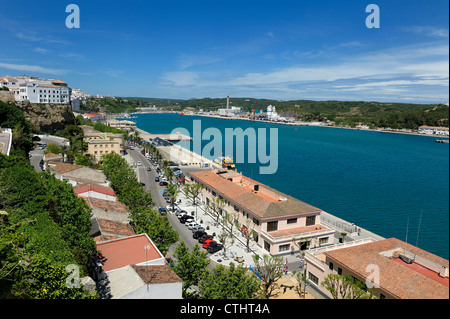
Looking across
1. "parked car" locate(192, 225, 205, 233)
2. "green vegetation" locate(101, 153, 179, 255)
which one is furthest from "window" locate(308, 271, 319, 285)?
"parked car" locate(192, 225, 205, 233)

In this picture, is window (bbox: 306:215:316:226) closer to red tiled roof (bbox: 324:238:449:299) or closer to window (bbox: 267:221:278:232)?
window (bbox: 267:221:278:232)

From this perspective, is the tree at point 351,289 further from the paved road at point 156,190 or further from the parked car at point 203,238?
the paved road at point 156,190

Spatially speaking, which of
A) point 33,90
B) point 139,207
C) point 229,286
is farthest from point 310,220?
point 33,90

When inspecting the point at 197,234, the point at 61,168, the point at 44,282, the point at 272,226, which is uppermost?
the point at 61,168

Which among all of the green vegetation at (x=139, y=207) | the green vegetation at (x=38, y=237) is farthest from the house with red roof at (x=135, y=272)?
the green vegetation at (x=38, y=237)

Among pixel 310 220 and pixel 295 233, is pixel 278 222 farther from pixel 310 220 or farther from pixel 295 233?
pixel 310 220
